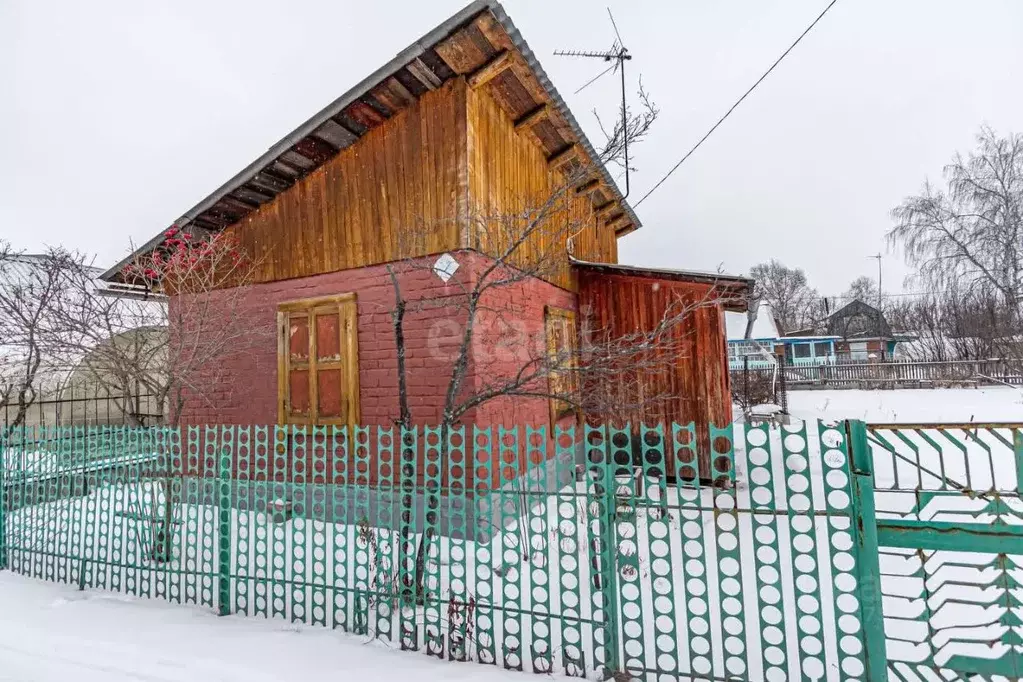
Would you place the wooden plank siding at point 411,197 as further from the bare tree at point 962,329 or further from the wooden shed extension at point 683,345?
the bare tree at point 962,329

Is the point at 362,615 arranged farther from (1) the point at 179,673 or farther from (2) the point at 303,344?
(2) the point at 303,344

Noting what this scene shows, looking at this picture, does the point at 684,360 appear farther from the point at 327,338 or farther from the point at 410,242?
the point at 327,338

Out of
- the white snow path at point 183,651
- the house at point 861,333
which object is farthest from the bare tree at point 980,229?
the white snow path at point 183,651

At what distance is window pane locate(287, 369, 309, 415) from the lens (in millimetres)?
7117

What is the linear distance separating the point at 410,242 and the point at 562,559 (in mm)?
4246

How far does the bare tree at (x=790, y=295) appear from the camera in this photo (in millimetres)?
58406

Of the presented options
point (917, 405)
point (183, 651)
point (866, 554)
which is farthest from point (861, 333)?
point (183, 651)

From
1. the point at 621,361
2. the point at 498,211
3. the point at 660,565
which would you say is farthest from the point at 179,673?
the point at 621,361

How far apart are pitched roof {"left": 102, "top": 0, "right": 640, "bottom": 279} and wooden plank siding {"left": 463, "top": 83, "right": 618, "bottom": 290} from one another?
34 cm

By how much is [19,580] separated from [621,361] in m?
7.59

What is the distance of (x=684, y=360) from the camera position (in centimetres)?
849

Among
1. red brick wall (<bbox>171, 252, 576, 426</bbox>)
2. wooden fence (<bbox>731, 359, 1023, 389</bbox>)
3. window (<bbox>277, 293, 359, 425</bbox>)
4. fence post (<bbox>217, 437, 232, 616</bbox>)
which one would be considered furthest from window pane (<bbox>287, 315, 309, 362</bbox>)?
wooden fence (<bbox>731, 359, 1023, 389</bbox>)

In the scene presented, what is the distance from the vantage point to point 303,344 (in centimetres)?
721

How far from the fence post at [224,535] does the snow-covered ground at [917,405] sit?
14224mm
